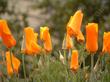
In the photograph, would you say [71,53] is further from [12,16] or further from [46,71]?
[12,16]

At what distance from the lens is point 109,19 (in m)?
6.71

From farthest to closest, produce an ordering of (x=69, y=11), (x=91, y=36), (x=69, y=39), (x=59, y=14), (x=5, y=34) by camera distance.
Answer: (x=59, y=14) < (x=69, y=11) < (x=69, y=39) < (x=5, y=34) < (x=91, y=36)

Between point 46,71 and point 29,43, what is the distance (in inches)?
8.5

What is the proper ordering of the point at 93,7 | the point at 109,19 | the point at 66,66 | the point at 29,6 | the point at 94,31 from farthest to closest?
1. the point at 29,6
2. the point at 93,7
3. the point at 109,19
4. the point at 66,66
5. the point at 94,31

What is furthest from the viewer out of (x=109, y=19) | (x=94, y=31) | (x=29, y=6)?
(x=29, y=6)

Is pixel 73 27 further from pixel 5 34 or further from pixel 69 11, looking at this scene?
pixel 69 11

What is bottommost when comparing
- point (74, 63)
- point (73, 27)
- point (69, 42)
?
point (74, 63)

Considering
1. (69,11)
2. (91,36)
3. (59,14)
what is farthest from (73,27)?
(59,14)

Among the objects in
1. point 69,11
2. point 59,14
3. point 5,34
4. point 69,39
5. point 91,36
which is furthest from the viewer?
point 59,14

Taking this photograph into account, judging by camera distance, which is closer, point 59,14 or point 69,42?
point 69,42

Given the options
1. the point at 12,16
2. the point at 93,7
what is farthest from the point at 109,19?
the point at 12,16

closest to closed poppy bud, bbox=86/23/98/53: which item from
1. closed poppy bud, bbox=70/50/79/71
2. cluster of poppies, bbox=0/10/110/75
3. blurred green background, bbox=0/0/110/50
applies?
cluster of poppies, bbox=0/10/110/75

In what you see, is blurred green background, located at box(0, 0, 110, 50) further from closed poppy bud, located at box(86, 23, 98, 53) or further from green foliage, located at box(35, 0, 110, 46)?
closed poppy bud, located at box(86, 23, 98, 53)

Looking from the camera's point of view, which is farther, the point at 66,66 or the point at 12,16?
the point at 12,16
